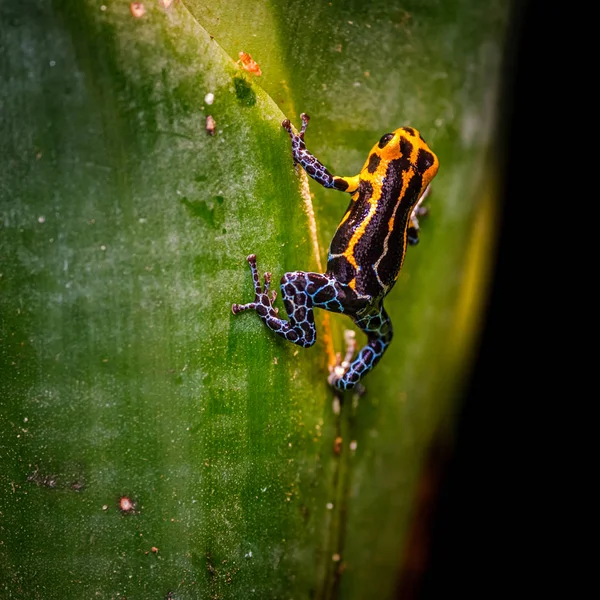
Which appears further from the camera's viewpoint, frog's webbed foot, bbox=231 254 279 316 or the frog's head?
the frog's head

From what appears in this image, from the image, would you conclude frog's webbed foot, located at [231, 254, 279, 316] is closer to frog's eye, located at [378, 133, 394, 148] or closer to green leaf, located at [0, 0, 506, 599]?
green leaf, located at [0, 0, 506, 599]

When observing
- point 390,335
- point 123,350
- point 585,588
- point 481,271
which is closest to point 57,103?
point 123,350

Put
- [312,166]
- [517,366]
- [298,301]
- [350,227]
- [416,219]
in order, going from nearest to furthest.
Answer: [312,166], [298,301], [350,227], [416,219], [517,366]

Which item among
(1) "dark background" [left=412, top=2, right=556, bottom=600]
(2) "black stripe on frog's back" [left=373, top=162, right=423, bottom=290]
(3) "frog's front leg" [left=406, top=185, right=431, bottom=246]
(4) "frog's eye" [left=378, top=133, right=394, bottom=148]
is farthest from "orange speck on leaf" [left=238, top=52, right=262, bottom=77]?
(1) "dark background" [left=412, top=2, right=556, bottom=600]

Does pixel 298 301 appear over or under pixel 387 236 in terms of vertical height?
under

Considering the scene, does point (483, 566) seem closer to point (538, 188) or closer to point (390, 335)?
point (390, 335)

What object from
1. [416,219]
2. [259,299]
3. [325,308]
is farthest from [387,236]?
[259,299]

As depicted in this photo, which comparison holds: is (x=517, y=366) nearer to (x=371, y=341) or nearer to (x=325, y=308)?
(x=371, y=341)
